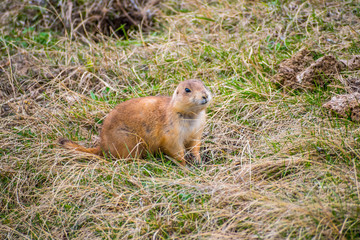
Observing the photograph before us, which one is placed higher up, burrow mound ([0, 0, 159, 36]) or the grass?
burrow mound ([0, 0, 159, 36])

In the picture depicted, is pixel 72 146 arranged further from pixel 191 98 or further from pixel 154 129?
pixel 191 98

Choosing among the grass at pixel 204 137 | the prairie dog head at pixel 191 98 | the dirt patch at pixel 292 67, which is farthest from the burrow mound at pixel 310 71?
the prairie dog head at pixel 191 98

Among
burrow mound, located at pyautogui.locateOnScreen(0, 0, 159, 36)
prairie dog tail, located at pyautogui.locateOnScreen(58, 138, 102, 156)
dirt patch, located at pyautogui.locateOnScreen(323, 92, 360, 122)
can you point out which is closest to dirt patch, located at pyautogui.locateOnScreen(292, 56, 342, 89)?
dirt patch, located at pyautogui.locateOnScreen(323, 92, 360, 122)

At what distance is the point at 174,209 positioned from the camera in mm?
3678

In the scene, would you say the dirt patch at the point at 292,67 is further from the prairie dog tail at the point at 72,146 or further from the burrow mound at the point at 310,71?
the prairie dog tail at the point at 72,146

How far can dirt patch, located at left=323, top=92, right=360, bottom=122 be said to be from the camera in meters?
4.13

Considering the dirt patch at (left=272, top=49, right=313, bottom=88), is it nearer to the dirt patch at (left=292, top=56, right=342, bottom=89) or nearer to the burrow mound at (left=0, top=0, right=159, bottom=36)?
the dirt patch at (left=292, top=56, right=342, bottom=89)

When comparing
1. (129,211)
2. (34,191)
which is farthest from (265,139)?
(34,191)

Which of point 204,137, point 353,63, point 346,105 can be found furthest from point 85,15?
point 346,105

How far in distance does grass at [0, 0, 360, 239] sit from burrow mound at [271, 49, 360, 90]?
0.14 m

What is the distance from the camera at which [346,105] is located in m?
4.24

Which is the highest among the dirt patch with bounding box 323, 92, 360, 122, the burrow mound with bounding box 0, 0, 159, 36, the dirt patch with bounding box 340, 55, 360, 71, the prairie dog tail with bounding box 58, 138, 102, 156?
the burrow mound with bounding box 0, 0, 159, 36

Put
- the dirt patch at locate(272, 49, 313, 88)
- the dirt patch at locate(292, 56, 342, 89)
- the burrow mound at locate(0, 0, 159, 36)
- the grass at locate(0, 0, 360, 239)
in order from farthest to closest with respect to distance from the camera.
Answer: the burrow mound at locate(0, 0, 159, 36) → the dirt patch at locate(272, 49, 313, 88) → the dirt patch at locate(292, 56, 342, 89) → the grass at locate(0, 0, 360, 239)

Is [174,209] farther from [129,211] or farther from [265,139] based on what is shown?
[265,139]
